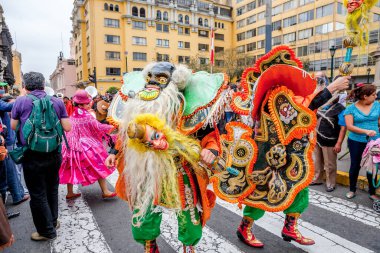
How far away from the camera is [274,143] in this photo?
9.06 feet

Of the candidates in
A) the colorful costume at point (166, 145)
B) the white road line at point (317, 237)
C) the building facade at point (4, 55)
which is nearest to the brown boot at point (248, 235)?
the white road line at point (317, 237)

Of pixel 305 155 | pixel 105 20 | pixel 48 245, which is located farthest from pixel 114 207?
pixel 105 20

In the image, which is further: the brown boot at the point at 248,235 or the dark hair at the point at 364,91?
the dark hair at the point at 364,91

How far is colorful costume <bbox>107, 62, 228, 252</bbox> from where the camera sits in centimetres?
202

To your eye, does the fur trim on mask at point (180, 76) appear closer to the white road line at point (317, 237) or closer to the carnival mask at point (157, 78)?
the carnival mask at point (157, 78)

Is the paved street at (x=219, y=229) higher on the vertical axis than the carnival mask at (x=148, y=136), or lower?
lower

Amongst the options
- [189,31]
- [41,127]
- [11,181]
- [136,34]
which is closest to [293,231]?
[41,127]

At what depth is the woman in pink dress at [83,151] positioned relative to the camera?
4199 millimetres

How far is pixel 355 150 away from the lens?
4254 millimetres

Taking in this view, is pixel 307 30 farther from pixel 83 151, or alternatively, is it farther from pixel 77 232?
pixel 77 232

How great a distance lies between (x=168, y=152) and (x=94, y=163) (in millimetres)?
2651

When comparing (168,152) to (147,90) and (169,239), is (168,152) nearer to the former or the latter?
(147,90)

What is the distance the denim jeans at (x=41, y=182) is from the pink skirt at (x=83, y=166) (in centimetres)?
84

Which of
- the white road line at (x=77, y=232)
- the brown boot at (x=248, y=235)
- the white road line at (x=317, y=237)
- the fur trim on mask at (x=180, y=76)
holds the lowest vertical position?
the white road line at (x=77, y=232)
